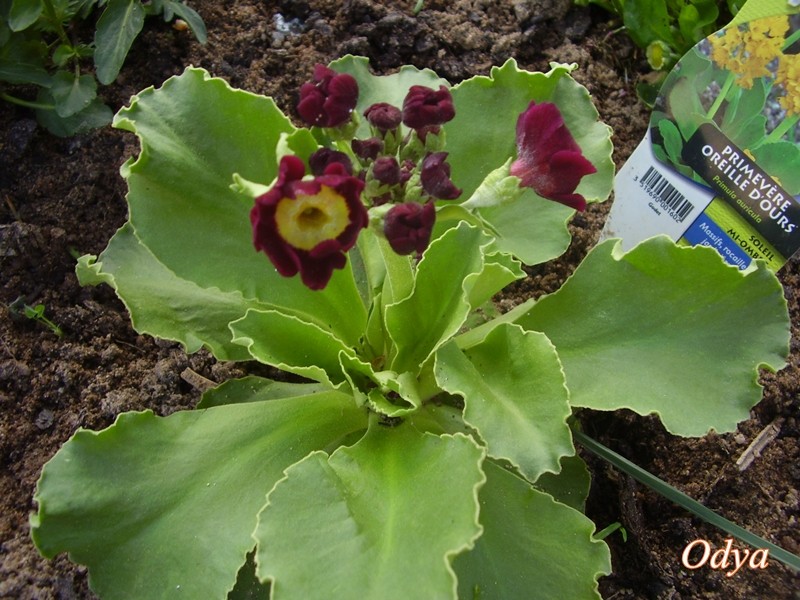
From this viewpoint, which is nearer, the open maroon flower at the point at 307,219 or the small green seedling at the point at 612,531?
the open maroon flower at the point at 307,219

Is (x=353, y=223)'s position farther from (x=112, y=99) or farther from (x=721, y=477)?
(x=112, y=99)

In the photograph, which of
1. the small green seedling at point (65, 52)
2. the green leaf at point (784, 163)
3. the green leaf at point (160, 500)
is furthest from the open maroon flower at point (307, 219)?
the small green seedling at point (65, 52)

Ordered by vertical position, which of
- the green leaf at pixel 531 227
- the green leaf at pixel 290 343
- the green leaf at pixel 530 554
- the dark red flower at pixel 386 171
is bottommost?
the green leaf at pixel 530 554

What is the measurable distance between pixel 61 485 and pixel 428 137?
2.68ft

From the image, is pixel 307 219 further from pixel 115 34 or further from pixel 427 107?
pixel 115 34

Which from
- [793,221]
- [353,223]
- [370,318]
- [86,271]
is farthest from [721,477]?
[86,271]

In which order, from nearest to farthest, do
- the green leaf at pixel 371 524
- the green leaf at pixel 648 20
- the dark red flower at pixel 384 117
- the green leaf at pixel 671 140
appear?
1. the green leaf at pixel 371 524
2. the dark red flower at pixel 384 117
3. the green leaf at pixel 671 140
4. the green leaf at pixel 648 20

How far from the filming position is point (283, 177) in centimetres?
102

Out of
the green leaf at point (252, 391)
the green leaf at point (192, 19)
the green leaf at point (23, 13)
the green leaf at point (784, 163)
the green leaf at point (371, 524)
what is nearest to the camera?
the green leaf at point (371, 524)

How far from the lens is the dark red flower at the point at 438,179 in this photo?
1.22 meters

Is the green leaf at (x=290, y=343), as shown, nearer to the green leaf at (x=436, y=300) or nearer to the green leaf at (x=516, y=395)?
the green leaf at (x=436, y=300)

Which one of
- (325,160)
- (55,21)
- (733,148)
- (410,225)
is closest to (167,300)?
(325,160)

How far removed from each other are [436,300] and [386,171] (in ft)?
0.98

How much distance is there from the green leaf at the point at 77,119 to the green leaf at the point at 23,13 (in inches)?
7.5
